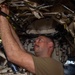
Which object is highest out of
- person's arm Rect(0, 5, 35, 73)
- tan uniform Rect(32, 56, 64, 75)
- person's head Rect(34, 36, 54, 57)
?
person's arm Rect(0, 5, 35, 73)

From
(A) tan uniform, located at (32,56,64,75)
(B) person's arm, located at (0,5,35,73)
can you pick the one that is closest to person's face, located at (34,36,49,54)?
(A) tan uniform, located at (32,56,64,75)

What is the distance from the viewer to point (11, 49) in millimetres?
1766

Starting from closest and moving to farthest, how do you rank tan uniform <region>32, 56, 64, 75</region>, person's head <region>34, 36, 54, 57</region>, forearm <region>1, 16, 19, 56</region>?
forearm <region>1, 16, 19, 56</region>, tan uniform <region>32, 56, 64, 75</region>, person's head <region>34, 36, 54, 57</region>

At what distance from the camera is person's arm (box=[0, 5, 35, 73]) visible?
173cm

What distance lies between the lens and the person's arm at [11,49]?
5.69 ft

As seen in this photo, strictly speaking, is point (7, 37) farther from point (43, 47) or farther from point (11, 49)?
point (43, 47)

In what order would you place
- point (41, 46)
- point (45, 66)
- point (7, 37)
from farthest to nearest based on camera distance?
point (41, 46), point (45, 66), point (7, 37)

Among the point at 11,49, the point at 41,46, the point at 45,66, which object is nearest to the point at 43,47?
the point at 41,46

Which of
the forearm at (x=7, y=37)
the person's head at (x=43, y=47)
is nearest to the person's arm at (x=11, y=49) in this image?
the forearm at (x=7, y=37)

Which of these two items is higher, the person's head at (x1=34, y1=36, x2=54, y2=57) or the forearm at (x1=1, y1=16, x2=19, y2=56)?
the forearm at (x1=1, y1=16, x2=19, y2=56)

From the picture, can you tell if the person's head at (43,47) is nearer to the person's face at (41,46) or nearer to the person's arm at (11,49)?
the person's face at (41,46)

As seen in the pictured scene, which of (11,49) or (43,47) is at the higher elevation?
(11,49)

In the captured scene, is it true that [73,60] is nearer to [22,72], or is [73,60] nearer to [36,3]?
[22,72]

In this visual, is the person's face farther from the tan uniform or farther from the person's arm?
the person's arm
